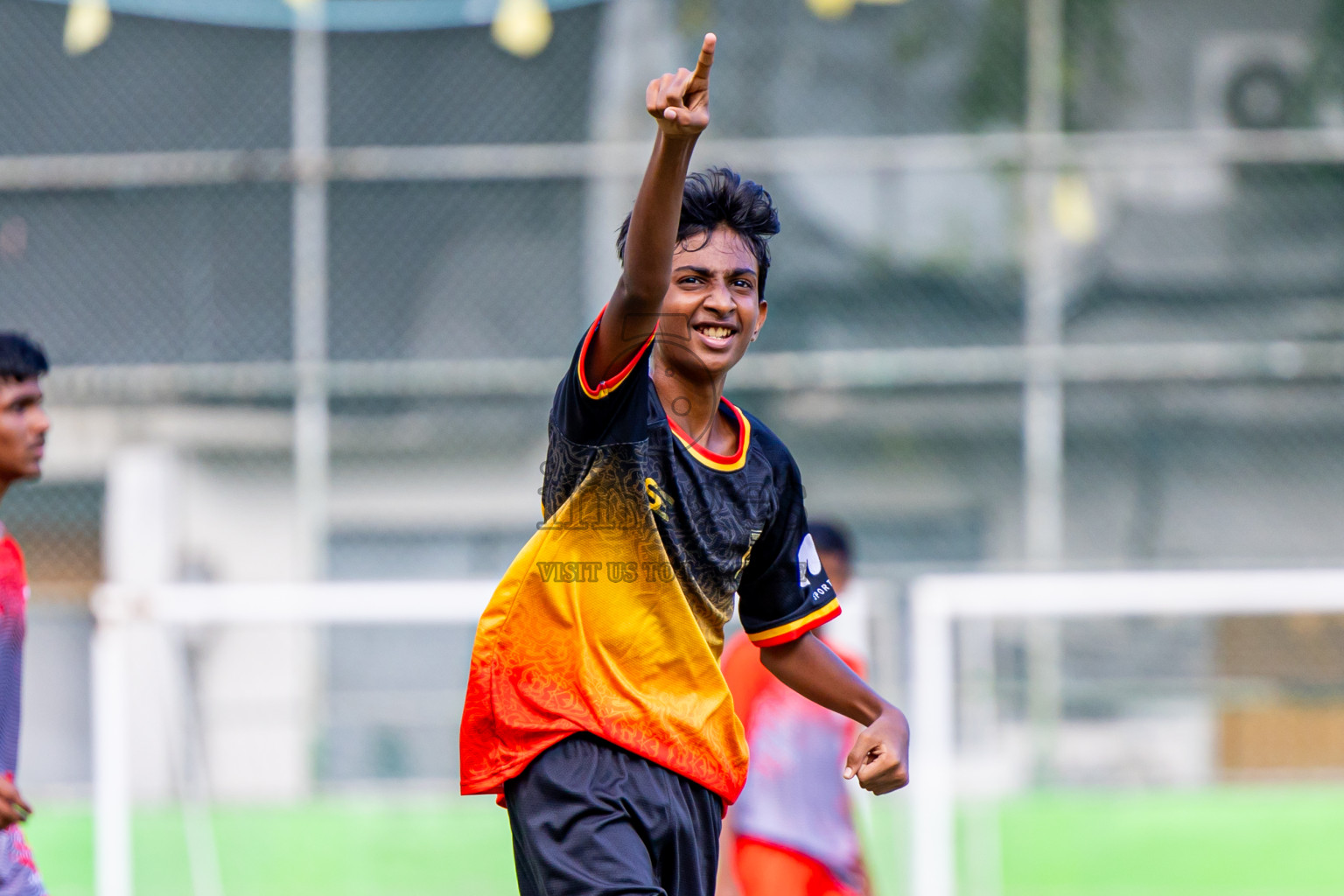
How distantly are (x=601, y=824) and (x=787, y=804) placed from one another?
1973 mm

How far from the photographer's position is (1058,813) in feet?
25.2

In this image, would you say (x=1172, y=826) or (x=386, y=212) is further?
(x=386, y=212)

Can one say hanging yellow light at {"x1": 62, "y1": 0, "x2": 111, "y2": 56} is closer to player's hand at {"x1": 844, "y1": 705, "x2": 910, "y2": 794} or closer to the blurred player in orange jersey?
the blurred player in orange jersey

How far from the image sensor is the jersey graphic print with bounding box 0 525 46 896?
290 centimetres

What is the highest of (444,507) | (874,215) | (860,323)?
(874,215)

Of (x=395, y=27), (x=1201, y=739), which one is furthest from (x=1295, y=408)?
(x=395, y=27)

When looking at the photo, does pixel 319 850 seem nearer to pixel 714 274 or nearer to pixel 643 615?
pixel 643 615

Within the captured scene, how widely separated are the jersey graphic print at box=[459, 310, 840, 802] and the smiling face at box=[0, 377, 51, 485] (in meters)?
1.43

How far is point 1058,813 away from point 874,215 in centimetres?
339

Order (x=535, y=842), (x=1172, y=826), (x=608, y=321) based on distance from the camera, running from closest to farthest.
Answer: (x=608, y=321)
(x=535, y=842)
(x=1172, y=826)

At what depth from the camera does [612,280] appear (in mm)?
8922

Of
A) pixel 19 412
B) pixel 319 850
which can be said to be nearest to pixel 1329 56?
pixel 319 850

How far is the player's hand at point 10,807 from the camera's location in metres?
2.59

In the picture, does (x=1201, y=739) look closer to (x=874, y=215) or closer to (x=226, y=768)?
(x=874, y=215)
